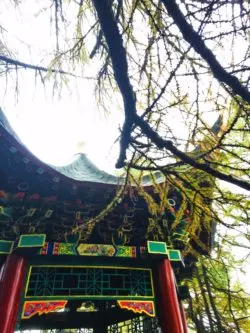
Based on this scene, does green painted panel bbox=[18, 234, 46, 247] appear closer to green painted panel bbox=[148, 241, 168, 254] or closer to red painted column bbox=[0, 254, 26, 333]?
red painted column bbox=[0, 254, 26, 333]

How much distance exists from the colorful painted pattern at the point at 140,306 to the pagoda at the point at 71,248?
0.01 metres

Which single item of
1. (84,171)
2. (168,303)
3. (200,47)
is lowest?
(168,303)

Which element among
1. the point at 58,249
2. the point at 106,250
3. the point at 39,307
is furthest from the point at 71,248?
the point at 39,307

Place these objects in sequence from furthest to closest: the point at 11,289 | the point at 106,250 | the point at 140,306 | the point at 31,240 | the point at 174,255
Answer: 1. the point at 174,255
2. the point at 106,250
3. the point at 140,306
4. the point at 31,240
5. the point at 11,289

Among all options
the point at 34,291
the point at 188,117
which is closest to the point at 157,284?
the point at 34,291

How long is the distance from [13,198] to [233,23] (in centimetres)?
324

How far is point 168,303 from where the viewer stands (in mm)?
3271

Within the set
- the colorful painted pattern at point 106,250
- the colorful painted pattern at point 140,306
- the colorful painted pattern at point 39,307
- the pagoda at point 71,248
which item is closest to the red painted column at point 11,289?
the pagoda at point 71,248

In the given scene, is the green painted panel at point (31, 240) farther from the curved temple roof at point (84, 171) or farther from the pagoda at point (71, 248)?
the curved temple roof at point (84, 171)

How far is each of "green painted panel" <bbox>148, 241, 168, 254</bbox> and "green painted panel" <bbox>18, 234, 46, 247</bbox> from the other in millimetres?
1409

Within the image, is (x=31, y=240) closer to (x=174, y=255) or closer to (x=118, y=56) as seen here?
(x=174, y=255)

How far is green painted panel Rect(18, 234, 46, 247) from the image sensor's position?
319cm

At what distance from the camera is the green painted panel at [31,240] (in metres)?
3.19

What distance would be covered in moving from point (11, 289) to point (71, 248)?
0.82m
